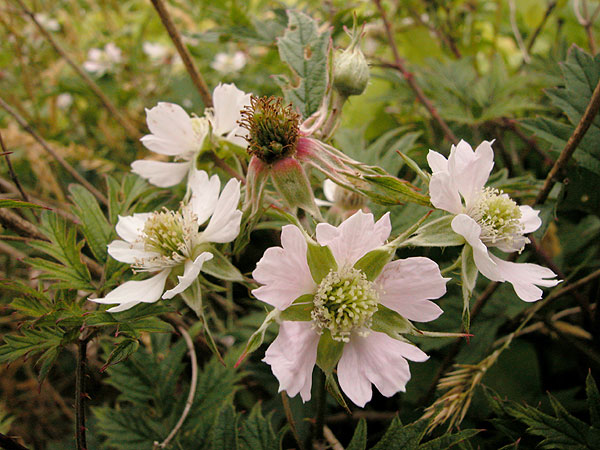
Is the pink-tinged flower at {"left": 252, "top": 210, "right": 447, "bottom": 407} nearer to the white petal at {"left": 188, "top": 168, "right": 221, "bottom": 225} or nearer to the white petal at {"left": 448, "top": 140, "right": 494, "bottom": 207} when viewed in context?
the white petal at {"left": 448, "top": 140, "right": 494, "bottom": 207}

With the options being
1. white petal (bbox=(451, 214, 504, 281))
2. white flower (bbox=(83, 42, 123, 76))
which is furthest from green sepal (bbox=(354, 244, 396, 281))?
white flower (bbox=(83, 42, 123, 76))

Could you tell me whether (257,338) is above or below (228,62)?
above

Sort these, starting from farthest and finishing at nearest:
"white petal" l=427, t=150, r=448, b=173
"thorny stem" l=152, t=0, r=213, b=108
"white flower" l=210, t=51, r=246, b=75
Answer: "white flower" l=210, t=51, r=246, b=75
"thorny stem" l=152, t=0, r=213, b=108
"white petal" l=427, t=150, r=448, b=173

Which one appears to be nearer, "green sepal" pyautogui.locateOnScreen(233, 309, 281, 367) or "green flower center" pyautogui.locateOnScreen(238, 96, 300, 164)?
"green sepal" pyautogui.locateOnScreen(233, 309, 281, 367)

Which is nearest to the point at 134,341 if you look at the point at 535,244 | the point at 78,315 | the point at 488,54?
the point at 78,315

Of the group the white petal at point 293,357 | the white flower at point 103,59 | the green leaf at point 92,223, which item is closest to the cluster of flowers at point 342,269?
the white petal at point 293,357

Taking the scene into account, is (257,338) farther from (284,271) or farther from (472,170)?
(472,170)

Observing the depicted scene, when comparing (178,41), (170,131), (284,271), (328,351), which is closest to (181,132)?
(170,131)
